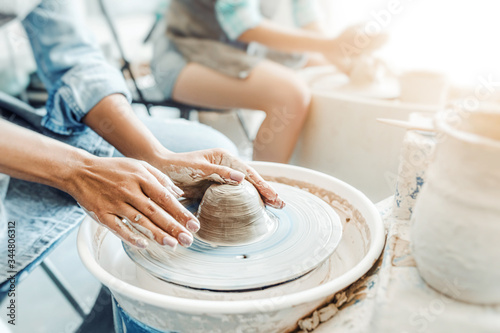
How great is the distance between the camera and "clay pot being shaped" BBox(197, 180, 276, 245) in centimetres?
75

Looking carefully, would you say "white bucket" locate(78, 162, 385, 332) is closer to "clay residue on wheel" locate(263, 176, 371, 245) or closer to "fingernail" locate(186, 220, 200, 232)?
"clay residue on wheel" locate(263, 176, 371, 245)

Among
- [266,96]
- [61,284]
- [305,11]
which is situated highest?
[305,11]

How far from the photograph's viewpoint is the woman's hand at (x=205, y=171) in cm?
83

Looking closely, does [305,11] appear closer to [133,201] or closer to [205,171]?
[205,171]

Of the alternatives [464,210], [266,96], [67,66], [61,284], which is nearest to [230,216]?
[464,210]

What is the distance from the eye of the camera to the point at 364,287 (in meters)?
0.64

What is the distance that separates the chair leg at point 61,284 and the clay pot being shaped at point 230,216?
2.47ft

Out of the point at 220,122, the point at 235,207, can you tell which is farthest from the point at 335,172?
the point at 220,122

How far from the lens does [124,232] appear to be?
68 centimetres

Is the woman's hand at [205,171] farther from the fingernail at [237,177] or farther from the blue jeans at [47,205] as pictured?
the blue jeans at [47,205]

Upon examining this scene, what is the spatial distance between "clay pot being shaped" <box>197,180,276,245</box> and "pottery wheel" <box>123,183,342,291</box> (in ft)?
0.05

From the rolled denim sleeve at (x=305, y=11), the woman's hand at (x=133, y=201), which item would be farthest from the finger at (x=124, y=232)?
the rolled denim sleeve at (x=305, y=11)

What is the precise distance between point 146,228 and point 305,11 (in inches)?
76.9

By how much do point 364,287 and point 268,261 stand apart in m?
0.18
